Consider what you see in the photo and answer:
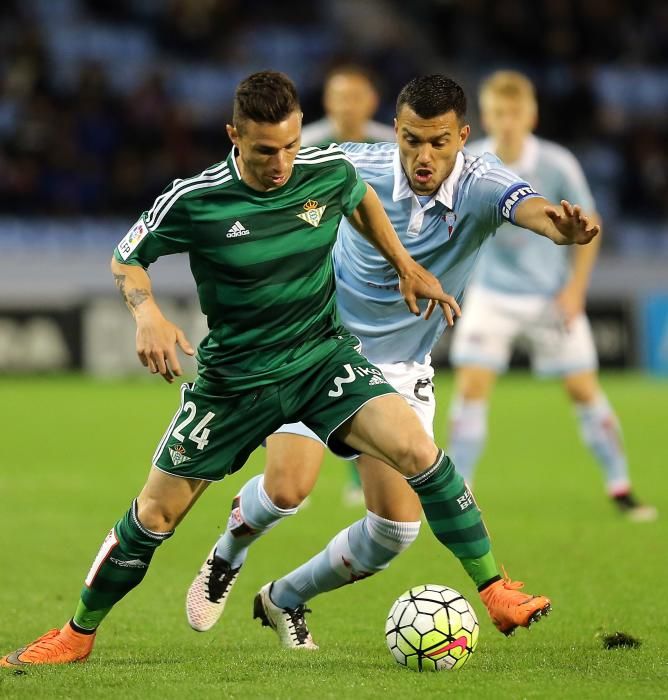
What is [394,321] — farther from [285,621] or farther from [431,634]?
[431,634]

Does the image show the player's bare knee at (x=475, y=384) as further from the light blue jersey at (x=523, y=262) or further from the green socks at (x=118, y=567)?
the green socks at (x=118, y=567)

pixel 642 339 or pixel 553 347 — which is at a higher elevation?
pixel 553 347

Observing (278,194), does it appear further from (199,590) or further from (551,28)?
(551,28)

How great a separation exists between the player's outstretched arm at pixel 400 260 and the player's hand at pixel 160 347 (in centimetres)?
87

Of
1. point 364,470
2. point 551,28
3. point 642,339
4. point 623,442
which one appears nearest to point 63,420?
point 623,442

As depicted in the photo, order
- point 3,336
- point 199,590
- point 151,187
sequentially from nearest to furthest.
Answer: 1. point 199,590
2. point 3,336
3. point 151,187

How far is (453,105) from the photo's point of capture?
16.2 feet

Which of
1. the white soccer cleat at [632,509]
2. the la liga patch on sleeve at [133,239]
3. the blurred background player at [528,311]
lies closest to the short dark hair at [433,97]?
the la liga patch on sleeve at [133,239]

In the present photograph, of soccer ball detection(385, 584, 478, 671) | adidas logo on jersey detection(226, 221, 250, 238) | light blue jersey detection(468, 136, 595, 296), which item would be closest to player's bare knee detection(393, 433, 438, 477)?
soccer ball detection(385, 584, 478, 671)

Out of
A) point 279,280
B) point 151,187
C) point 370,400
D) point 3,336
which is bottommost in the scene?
point 3,336

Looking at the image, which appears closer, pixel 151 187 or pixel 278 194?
pixel 278 194

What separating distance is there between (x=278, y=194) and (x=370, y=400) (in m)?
0.72

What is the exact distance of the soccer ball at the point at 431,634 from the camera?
4445 mm

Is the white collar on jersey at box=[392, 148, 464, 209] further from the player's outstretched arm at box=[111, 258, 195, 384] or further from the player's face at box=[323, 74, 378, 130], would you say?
the player's face at box=[323, 74, 378, 130]
